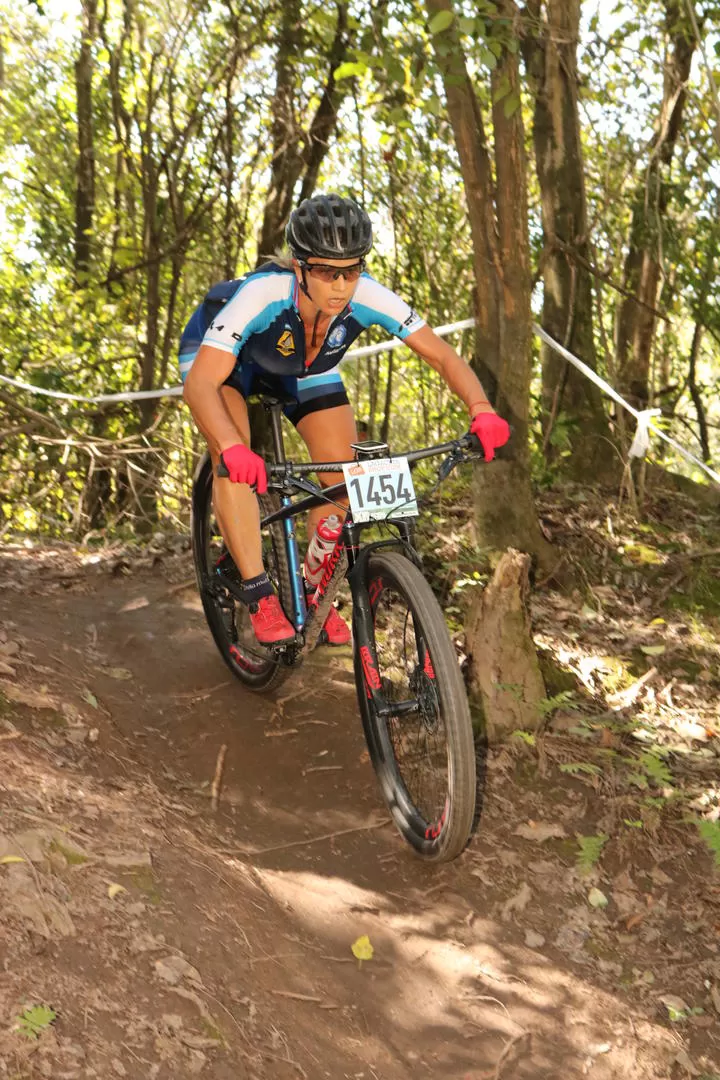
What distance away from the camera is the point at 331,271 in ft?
11.1

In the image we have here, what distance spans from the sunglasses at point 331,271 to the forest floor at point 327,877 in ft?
6.47

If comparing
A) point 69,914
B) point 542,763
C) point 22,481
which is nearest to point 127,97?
point 22,481

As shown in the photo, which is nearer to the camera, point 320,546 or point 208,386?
point 208,386

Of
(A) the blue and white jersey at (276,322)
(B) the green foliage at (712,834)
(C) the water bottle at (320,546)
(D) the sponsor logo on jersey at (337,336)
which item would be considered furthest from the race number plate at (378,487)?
(B) the green foliage at (712,834)

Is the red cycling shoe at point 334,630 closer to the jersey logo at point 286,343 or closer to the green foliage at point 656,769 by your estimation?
the jersey logo at point 286,343

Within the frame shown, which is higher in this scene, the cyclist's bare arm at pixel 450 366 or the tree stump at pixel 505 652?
the cyclist's bare arm at pixel 450 366

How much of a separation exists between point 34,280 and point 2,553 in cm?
472

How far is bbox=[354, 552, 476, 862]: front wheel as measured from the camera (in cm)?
308

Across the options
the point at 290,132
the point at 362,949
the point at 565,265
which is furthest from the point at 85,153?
the point at 362,949

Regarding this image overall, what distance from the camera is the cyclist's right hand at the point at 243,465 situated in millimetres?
3025

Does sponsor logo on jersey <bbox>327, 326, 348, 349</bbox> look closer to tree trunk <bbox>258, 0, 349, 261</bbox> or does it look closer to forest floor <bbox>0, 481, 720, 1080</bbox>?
forest floor <bbox>0, 481, 720, 1080</bbox>

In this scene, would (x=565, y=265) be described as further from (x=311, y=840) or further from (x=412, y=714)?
(x=311, y=840)

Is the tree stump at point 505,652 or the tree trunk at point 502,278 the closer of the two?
the tree stump at point 505,652

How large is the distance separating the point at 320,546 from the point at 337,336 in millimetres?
869
